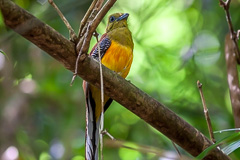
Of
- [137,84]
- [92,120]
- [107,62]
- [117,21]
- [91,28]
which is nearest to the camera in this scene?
[91,28]

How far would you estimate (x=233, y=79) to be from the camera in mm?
2678

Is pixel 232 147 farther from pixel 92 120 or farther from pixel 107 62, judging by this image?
pixel 107 62

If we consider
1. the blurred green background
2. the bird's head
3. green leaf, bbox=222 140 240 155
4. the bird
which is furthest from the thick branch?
the bird's head

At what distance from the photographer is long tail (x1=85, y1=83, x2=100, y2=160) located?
115 inches

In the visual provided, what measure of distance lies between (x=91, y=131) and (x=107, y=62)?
0.65m

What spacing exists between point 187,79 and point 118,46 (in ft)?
3.45

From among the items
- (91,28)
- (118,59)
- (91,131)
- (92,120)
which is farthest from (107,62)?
(91,28)

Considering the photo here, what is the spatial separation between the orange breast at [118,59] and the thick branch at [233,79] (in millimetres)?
960

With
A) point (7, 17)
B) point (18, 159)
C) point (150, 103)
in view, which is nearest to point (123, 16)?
point (18, 159)

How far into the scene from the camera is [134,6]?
16.2 ft

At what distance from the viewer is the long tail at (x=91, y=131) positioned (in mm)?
2932

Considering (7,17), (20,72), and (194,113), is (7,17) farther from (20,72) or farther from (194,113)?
(194,113)

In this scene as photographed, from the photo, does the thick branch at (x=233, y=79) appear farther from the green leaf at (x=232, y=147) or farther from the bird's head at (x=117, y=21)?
the bird's head at (x=117, y=21)

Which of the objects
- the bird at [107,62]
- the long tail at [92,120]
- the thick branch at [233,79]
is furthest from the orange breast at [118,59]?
the thick branch at [233,79]
